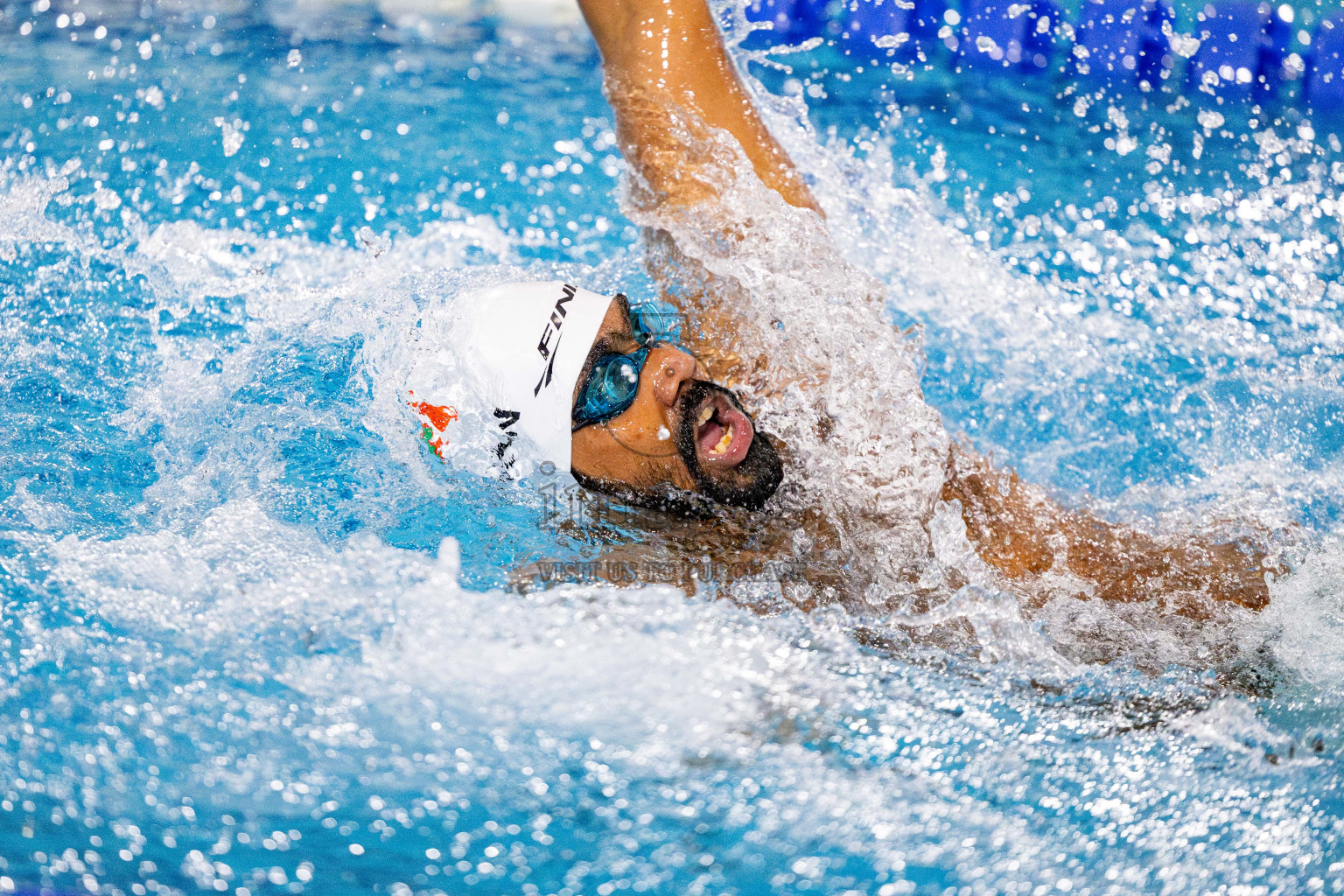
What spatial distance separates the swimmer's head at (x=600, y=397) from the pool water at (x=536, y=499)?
204 millimetres

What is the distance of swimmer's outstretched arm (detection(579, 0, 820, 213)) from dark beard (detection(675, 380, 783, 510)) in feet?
1.63

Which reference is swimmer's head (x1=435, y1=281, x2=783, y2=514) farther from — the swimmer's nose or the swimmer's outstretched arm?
the swimmer's outstretched arm

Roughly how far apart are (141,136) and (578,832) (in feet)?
8.99

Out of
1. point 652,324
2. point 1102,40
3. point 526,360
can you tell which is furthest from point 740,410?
point 1102,40

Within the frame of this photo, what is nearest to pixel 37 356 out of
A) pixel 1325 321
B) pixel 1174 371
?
pixel 1174 371

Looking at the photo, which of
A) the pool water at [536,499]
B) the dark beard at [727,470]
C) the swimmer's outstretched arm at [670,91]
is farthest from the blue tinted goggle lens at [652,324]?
the pool water at [536,499]

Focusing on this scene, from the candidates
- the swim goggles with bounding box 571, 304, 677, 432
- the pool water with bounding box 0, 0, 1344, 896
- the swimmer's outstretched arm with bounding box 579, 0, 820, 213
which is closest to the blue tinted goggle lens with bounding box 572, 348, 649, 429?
the swim goggles with bounding box 571, 304, 677, 432

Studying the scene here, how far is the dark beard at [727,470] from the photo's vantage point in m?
1.97

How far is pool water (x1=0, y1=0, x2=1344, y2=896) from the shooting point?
5.50 ft

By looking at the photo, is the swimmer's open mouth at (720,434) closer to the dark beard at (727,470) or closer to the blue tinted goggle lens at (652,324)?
the dark beard at (727,470)

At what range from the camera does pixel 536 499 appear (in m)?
2.16

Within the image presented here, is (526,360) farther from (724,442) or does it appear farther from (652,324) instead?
(724,442)

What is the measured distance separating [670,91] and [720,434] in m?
0.80

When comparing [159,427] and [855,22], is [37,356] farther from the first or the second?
[855,22]
